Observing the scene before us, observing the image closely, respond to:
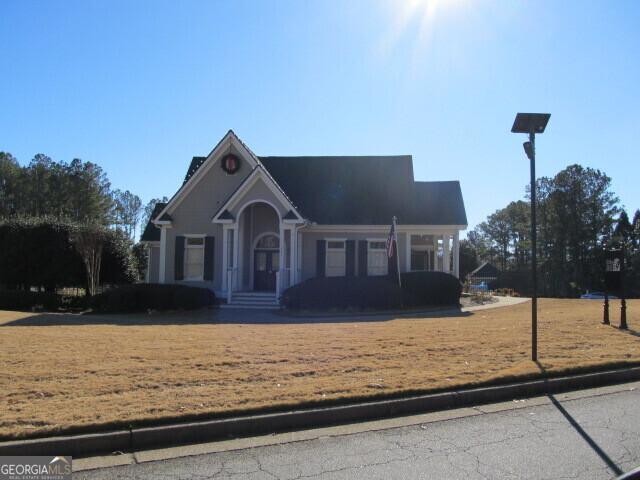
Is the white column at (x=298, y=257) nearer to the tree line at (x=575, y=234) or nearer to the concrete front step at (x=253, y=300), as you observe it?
the concrete front step at (x=253, y=300)

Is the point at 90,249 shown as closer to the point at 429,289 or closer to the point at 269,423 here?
the point at 429,289

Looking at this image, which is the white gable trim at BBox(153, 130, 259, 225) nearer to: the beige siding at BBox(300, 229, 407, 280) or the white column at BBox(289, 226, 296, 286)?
the white column at BBox(289, 226, 296, 286)

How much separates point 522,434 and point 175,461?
3.65 m

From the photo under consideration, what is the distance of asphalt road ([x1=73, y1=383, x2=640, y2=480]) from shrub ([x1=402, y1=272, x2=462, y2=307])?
1443 centimetres

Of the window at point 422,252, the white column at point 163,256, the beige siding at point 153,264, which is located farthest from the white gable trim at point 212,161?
the window at point 422,252

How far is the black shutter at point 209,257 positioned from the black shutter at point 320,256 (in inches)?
183

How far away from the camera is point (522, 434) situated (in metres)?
5.67

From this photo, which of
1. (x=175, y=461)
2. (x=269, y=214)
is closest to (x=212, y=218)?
(x=269, y=214)

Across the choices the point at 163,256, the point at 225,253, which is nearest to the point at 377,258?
the point at 225,253

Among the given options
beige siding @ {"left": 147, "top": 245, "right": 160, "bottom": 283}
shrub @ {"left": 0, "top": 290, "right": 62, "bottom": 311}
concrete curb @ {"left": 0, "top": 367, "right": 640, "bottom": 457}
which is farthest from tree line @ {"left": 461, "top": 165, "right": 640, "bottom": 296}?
concrete curb @ {"left": 0, "top": 367, "right": 640, "bottom": 457}

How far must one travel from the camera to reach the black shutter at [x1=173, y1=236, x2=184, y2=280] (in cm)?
2300

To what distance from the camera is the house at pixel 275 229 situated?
858 inches

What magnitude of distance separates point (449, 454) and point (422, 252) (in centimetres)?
1989

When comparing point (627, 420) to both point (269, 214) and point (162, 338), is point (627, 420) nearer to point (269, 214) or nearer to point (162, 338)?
point (162, 338)
